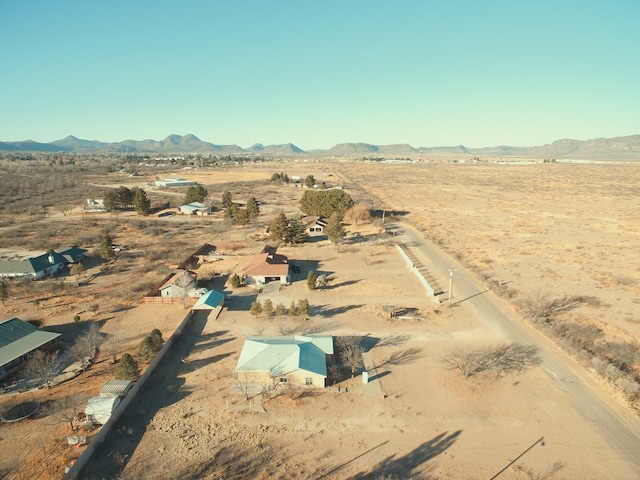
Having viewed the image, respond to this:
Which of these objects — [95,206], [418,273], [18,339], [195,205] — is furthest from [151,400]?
[95,206]

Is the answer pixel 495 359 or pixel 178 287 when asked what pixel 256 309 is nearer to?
pixel 178 287

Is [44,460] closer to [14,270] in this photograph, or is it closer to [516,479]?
[516,479]

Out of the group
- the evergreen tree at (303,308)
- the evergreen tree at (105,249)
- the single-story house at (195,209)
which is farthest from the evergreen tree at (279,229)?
the single-story house at (195,209)

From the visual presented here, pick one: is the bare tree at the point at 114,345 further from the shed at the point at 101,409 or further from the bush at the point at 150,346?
the shed at the point at 101,409

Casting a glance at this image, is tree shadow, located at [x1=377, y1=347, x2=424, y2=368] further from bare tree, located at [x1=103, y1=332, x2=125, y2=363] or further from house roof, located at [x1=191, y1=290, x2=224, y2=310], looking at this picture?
bare tree, located at [x1=103, y1=332, x2=125, y2=363]

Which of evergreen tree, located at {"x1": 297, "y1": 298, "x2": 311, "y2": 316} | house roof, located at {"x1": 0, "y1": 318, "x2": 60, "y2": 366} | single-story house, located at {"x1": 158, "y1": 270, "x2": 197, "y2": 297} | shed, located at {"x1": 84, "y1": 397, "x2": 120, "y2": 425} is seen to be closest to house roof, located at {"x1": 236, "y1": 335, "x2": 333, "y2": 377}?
evergreen tree, located at {"x1": 297, "y1": 298, "x2": 311, "y2": 316}
